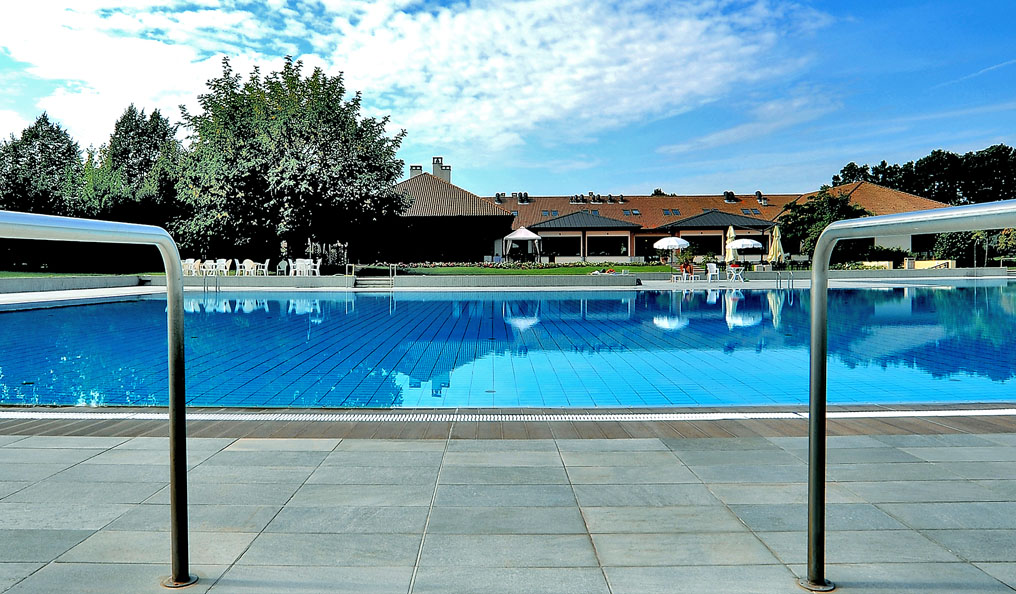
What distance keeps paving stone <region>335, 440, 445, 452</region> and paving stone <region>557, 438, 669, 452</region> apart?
0.83 m

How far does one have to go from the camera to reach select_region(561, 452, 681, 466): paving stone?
13.2 ft

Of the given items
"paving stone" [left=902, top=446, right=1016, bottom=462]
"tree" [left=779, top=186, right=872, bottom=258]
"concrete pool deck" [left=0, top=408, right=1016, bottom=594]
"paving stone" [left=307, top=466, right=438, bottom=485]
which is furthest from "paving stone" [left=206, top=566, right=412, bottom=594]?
"tree" [left=779, top=186, right=872, bottom=258]

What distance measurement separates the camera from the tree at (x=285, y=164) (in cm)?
A: 2805

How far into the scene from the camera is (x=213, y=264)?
2506 centimetres

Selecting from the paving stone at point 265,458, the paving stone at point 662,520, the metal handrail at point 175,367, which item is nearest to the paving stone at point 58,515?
the paving stone at point 265,458

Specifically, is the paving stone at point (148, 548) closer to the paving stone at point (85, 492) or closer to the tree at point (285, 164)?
the paving stone at point (85, 492)

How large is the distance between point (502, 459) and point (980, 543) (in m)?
2.40

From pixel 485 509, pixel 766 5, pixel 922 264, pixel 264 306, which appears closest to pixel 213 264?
pixel 264 306

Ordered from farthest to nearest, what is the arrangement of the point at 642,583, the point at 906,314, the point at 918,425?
1. the point at 906,314
2. the point at 918,425
3. the point at 642,583

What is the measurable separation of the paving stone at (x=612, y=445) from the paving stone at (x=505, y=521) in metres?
1.12

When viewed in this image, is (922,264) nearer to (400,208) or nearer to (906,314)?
(906,314)

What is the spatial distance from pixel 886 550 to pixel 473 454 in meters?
2.30

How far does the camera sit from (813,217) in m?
35.2

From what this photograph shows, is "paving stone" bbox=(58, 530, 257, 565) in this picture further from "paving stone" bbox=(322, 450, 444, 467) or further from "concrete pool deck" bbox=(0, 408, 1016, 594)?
"paving stone" bbox=(322, 450, 444, 467)
